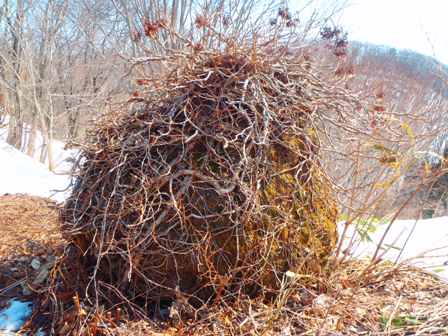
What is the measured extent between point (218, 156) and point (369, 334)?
1.00 m

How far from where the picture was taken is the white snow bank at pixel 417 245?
2.13 meters

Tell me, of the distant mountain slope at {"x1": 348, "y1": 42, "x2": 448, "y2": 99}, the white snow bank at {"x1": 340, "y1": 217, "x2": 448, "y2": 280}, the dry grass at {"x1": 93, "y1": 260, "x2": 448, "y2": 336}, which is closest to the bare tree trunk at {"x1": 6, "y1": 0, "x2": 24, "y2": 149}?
the distant mountain slope at {"x1": 348, "y1": 42, "x2": 448, "y2": 99}

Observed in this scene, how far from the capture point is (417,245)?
261 centimetres

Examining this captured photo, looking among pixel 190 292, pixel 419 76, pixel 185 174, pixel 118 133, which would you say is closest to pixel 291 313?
pixel 190 292

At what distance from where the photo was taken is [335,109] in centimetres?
189

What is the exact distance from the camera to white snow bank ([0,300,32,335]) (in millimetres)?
1652

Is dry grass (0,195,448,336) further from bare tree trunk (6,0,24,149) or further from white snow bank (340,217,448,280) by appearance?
bare tree trunk (6,0,24,149)

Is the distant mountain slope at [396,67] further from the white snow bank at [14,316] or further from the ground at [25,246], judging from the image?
the white snow bank at [14,316]

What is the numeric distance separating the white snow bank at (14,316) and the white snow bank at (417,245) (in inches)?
72.4

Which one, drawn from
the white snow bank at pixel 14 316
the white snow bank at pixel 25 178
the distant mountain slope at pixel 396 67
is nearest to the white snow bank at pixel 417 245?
the white snow bank at pixel 14 316

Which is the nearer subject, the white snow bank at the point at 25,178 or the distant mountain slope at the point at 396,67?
the distant mountain slope at the point at 396,67

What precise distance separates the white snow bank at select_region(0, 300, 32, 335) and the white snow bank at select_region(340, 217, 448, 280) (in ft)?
6.03

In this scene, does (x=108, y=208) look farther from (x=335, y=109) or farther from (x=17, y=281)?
(x=335, y=109)

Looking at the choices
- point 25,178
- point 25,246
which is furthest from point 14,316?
point 25,178
